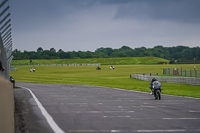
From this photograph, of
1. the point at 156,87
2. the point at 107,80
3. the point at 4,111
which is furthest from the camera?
the point at 107,80

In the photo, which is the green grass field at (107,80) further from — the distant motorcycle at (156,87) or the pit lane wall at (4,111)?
the pit lane wall at (4,111)

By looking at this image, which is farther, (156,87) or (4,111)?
(156,87)

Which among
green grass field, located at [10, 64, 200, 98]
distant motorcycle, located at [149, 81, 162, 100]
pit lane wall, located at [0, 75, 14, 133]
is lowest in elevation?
green grass field, located at [10, 64, 200, 98]

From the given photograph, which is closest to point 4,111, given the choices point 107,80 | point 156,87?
point 156,87

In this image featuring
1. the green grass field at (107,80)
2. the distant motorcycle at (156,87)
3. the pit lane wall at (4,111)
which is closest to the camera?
the pit lane wall at (4,111)

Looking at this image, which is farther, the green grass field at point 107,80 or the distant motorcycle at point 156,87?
the green grass field at point 107,80

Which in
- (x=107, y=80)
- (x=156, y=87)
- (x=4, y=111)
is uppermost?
(x=4, y=111)

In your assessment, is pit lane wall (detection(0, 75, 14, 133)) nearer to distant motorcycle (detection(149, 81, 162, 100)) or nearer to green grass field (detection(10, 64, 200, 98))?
distant motorcycle (detection(149, 81, 162, 100))

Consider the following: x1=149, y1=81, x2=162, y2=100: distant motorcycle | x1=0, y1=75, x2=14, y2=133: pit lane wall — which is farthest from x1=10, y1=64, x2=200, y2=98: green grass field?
x1=0, y1=75, x2=14, y2=133: pit lane wall

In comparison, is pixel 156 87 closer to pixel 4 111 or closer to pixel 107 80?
pixel 4 111

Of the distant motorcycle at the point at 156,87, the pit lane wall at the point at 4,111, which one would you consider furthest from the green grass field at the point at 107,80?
the pit lane wall at the point at 4,111

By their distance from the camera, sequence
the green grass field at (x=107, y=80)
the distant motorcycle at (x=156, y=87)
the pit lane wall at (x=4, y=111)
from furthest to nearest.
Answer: the green grass field at (x=107, y=80), the distant motorcycle at (x=156, y=87), the pit lane wall at (x=4, y=111)

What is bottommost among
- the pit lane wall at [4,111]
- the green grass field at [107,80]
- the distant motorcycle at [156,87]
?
the green grass field at [107,80]

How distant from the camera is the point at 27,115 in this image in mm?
16047
